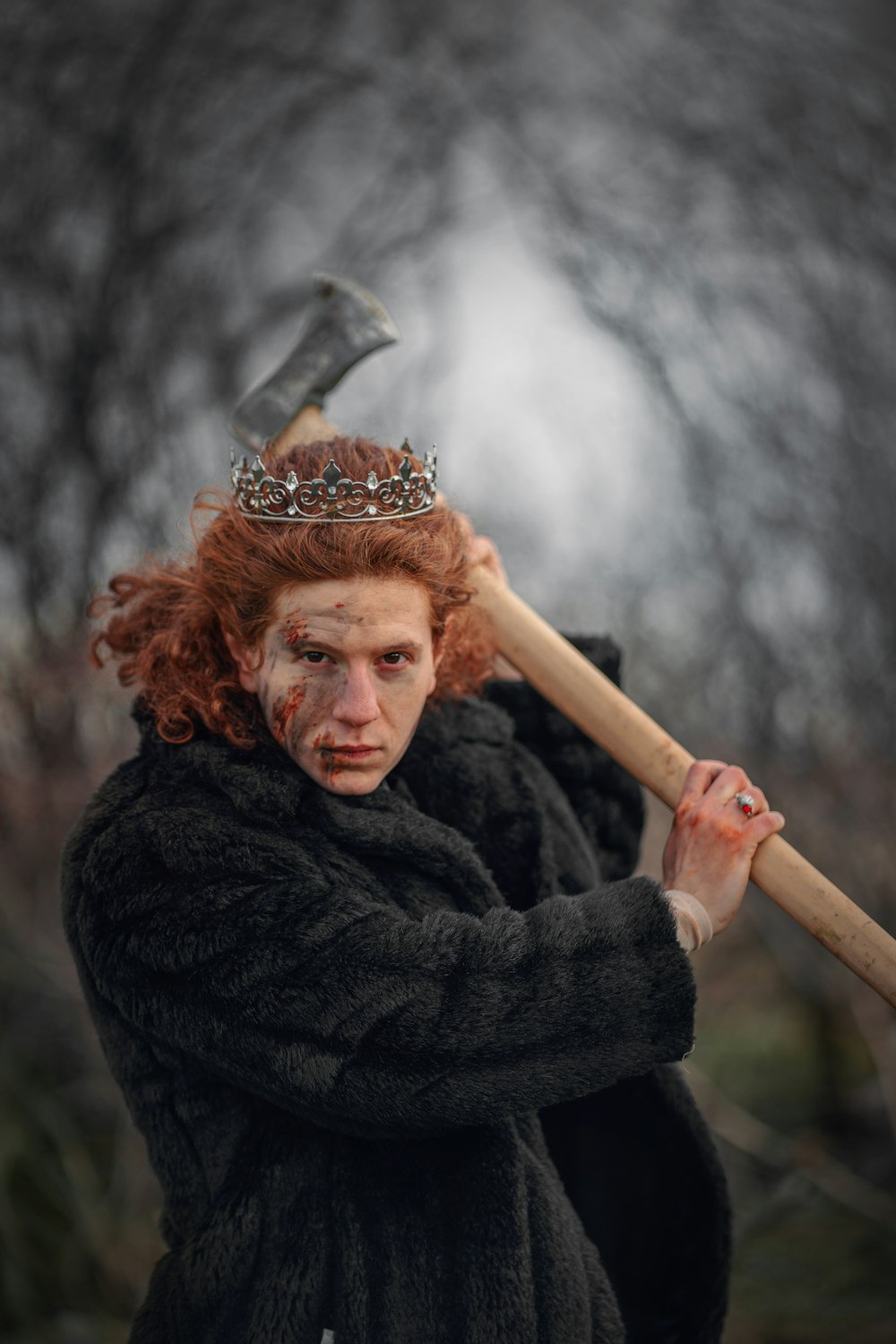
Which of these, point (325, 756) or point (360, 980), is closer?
point (360, 980)

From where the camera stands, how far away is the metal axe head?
237 centimetres

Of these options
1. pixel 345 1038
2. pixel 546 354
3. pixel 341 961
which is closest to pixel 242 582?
pixel 341 961

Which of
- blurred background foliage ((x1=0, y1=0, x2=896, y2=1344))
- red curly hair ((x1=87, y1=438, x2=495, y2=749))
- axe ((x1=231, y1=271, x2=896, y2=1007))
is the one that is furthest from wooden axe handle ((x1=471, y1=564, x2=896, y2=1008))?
blurred background foliage ((x1=0, y1=0, x2=896, y2=1344))

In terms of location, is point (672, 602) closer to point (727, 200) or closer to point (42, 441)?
point (727, 200)

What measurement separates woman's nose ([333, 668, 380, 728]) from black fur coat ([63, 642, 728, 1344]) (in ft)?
0.47

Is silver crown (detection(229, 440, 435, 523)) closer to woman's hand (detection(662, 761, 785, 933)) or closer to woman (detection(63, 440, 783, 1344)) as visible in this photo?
woman (detection(63, 440, 783, 1344))

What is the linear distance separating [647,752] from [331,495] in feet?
2.63

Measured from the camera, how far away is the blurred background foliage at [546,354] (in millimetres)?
4586

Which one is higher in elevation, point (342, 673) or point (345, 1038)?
point (342, 673)

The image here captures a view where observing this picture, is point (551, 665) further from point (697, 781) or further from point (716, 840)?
point (716, 840)

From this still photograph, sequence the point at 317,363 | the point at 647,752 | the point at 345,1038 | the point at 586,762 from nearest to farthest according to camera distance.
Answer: the point at 345,1038 < the point at 647,752 < the point at 317,363 < the point at 586,762

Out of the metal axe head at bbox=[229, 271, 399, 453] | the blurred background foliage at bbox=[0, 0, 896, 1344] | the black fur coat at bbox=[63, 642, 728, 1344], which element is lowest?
the black fur coat at bbox=[63, 642, 728, 1344]

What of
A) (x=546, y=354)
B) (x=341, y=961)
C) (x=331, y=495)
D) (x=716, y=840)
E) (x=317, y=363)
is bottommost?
(x=341, y=961)

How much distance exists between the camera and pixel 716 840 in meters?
2.05
